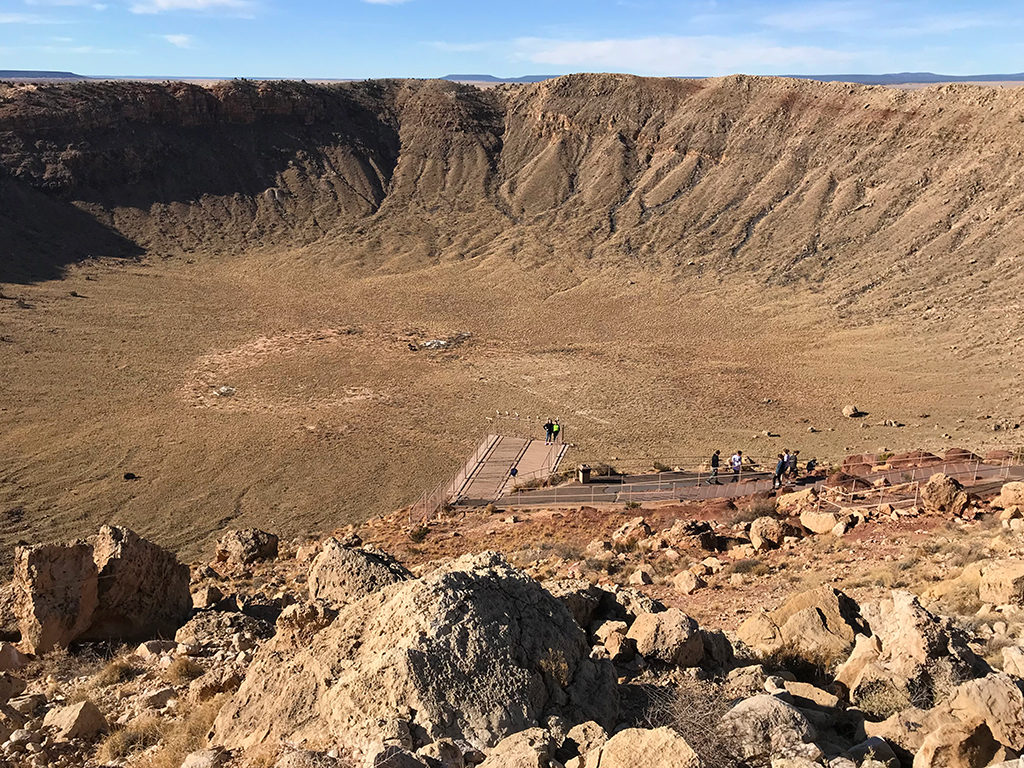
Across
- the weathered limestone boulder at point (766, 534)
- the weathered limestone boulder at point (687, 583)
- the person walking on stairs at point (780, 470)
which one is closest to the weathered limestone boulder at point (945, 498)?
the weathered limestone boulder at point (766, 534)

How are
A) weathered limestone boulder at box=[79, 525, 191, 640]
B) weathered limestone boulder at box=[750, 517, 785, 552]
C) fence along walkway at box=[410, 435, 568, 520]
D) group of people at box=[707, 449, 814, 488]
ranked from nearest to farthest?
1. weathered limestone boulder at box=[79, 525, 191, 640]
2. weathered limestone boulder at box=[750, 517, 785, 552]
3. group of people at box=[707, 449, 814, 488]
4. fence along walkway at box=[410, 435, 568, 520]

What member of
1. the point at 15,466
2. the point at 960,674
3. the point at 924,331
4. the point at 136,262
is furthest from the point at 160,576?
the point at 136,262

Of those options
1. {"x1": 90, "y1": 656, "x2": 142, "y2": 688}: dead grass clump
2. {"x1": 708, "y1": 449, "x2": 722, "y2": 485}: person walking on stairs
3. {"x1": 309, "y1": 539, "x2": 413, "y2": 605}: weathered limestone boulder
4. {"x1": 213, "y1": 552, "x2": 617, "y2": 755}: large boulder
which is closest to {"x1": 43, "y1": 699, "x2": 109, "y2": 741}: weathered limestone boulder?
{"x1": 90, "y1": 656, "x2": 142, "y2": 688}: dead grass clump

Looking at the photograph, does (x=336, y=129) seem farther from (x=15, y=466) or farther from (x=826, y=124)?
(x=15, y=466)

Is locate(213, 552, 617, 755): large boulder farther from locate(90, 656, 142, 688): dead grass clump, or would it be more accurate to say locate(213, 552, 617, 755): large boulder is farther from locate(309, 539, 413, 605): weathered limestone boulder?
locate(90, 656, 142, 688): dead grass clump

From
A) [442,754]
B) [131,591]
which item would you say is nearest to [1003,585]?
[442,754]

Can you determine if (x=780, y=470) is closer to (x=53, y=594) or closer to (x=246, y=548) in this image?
(x=246, y=548)

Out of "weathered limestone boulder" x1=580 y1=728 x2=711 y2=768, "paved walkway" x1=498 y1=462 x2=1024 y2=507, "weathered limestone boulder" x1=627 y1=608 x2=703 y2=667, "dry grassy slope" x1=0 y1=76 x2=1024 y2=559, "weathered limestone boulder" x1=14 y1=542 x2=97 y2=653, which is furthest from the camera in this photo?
"dry grassy slope" x1=0 y1=76 x2=1024 y2=559
